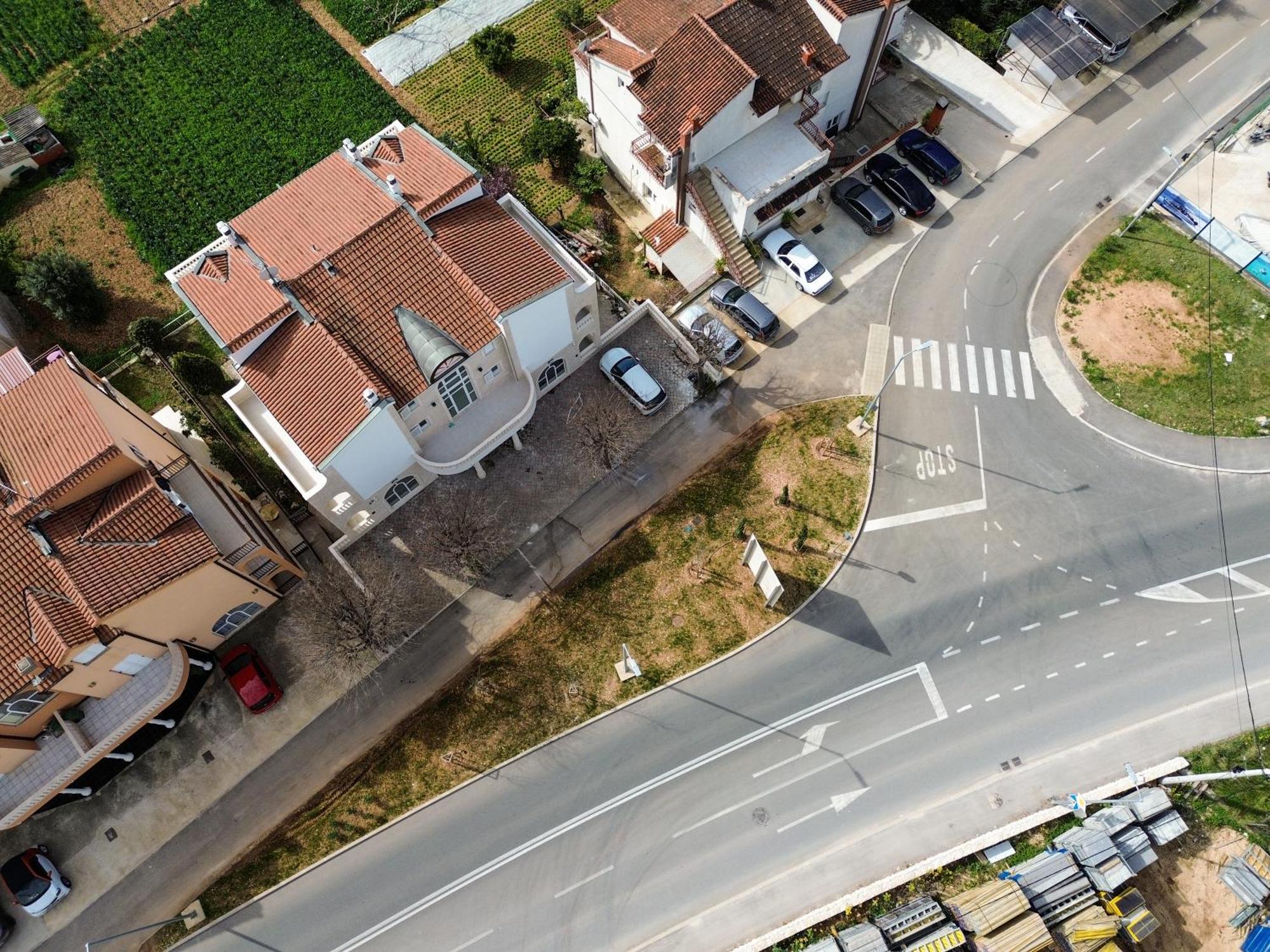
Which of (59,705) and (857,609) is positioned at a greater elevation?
(59,705)

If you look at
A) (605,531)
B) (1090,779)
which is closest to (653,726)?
(605,531)

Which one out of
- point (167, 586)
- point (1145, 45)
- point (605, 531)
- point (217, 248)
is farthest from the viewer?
point (1145, 45)

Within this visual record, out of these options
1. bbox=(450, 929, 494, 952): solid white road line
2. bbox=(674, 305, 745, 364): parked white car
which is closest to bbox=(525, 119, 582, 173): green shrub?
bbox=(674, 305, 745, 364): parked white car

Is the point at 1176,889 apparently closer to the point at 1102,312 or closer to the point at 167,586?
the point at 1102,312

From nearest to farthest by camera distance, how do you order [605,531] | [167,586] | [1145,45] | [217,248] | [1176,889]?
[167,586]
[1176,889]
[217,248]
[605,531]
[1145,45]

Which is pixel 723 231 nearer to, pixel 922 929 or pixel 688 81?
pixel 688 81
